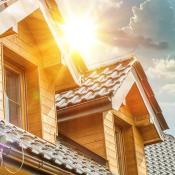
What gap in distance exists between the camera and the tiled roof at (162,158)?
16.7 metres

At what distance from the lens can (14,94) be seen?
36.2 ft

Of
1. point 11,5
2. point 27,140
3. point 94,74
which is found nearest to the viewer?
point 27,140

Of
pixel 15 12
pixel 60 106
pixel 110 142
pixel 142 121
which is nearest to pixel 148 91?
pixel 142 121

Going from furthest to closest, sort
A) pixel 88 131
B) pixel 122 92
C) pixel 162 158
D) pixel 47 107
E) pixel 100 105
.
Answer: pixel 162 158
pixel 88 131
pixel 122 92
pixel 100 105
pixel 47 107

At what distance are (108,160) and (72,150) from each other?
4.00 feet

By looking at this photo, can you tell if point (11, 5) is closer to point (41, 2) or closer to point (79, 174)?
point (41, 2)

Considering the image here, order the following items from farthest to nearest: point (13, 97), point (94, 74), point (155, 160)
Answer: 1. point (155, 160)
2. point (94, 74)
3. point (13, 97)

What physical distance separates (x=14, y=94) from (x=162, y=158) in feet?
26.6

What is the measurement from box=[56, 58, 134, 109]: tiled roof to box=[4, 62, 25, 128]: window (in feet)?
5.26

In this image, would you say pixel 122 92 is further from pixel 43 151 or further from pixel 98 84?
pixel 43 151

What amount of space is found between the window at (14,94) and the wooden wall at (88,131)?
2158mm

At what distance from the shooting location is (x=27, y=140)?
30.2 feet

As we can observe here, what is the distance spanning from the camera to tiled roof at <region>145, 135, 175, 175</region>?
1673 cm

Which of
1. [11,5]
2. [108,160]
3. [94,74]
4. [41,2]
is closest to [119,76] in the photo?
[94,74]
